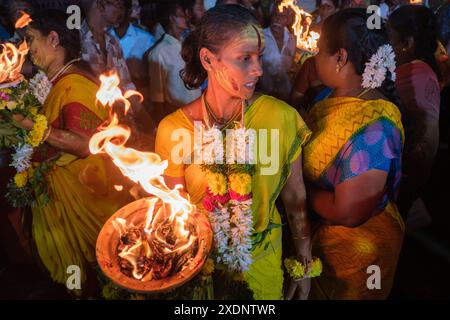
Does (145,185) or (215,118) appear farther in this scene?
(215,118)

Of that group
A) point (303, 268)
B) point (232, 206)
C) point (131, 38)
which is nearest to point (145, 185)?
point (232, 206)

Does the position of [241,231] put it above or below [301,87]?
below

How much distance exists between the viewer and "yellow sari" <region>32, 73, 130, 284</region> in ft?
8.48

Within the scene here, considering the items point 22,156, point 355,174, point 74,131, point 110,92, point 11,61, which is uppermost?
point 11,61

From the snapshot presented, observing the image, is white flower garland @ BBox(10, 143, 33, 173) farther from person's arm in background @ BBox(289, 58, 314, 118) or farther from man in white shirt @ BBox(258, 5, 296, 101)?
person's arm in background @ BBox(289, 58, 314, 118)

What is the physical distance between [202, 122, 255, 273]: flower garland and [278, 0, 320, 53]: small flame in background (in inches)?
48.1

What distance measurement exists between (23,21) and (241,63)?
161cm

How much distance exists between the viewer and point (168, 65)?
9.46ft

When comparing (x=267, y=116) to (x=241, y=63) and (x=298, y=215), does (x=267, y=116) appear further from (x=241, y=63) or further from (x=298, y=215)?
(x=298, y=215)

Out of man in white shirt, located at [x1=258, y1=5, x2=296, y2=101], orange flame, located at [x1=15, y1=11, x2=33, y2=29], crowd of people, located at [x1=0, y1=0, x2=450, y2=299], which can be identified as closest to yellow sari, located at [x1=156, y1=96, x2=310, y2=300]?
crowd of people, located at [x1=0, y1=0, x2=450, y2=299]

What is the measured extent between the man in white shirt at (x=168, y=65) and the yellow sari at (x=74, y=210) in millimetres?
488

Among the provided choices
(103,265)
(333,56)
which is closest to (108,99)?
(103,265)

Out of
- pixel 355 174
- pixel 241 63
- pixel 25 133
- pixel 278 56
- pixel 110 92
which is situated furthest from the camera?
pixel 278 56

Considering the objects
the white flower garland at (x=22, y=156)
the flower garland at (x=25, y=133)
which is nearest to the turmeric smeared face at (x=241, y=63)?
the flower garland at (x=25, y=133)
